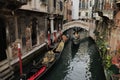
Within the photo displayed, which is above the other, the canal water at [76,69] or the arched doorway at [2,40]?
the arched doorway at [2,40]

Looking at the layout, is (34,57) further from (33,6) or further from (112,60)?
(112,60)

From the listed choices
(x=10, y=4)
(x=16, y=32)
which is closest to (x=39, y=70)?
(x=16, y=32)

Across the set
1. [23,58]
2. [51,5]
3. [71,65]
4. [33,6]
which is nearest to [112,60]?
[71,65]

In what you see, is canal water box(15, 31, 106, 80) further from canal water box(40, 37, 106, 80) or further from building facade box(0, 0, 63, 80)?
building facade box(0, 0, 63, 80)

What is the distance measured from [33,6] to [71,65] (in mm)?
4548

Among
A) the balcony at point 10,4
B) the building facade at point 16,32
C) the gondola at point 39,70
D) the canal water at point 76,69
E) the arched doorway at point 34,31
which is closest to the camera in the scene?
the balcony at point 10,4

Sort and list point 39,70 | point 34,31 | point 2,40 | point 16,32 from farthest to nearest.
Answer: point 34,31 → point 16,32 → point 39,70 → point 2,40

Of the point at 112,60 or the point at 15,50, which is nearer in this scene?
the point at 112,60

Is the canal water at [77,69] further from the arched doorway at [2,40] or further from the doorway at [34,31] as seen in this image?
the doorway at [34,31]

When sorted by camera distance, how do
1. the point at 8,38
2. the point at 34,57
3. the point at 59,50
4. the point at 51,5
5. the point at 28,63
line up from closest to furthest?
the point at 8,38 → the point at 28,63 → the point at 34,57 → the point at 59,50 → the point at 51,5

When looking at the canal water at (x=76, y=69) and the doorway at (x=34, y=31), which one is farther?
the doorway at (x=34, y=31)

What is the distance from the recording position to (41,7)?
12320mm

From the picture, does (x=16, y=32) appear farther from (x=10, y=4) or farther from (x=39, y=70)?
(x=39, y=70)

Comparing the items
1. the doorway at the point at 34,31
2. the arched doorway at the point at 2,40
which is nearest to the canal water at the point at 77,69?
the arched doorway at the point at 2,40
